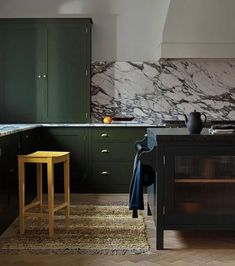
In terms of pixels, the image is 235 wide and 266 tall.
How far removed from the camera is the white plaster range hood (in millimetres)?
5637

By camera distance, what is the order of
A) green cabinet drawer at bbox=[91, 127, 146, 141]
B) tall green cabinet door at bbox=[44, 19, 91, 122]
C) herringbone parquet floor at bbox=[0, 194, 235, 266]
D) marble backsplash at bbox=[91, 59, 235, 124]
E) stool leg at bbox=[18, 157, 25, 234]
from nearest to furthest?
herringbone parquet floor at bbox=[0, 194, 235, 266]
stool leg at bbox=[18, 157, 25, 234]
green cabinet drawer at bbox=[91, 127, 146, 141]
tall green cabinet door at bbox=[44, 19, 91, 122]
marble backsplash at bbox=[91, 59, 235, 124]

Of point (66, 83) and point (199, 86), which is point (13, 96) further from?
point (199, 86)

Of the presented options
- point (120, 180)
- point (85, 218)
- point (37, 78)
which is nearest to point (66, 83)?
point (37, 78)

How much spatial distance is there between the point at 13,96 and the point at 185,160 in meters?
3.10

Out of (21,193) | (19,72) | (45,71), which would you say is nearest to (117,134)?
(45,71)

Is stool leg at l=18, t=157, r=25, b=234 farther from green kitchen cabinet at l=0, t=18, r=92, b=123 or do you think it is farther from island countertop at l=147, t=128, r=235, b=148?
green kitchen cabinet at l=0, t=18, r=92, b=123

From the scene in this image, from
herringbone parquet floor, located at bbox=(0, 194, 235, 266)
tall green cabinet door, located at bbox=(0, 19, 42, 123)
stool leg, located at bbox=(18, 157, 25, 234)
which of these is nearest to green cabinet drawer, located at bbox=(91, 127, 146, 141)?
tall green cabinet door, located at bbox=(0, 19, 42, 123)

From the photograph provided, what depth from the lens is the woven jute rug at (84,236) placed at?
3.42 m

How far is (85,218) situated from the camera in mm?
4328

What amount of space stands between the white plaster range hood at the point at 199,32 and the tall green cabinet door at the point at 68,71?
39.8 inches

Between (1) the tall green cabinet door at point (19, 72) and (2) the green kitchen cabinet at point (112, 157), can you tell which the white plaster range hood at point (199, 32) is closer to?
(2) the green kitchen cabinet at point (112, 157)

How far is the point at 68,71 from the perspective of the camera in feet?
19.2

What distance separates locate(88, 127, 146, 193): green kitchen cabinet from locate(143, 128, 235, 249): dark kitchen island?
7.08 feet

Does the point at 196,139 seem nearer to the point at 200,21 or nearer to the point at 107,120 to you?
the point at 107,120
